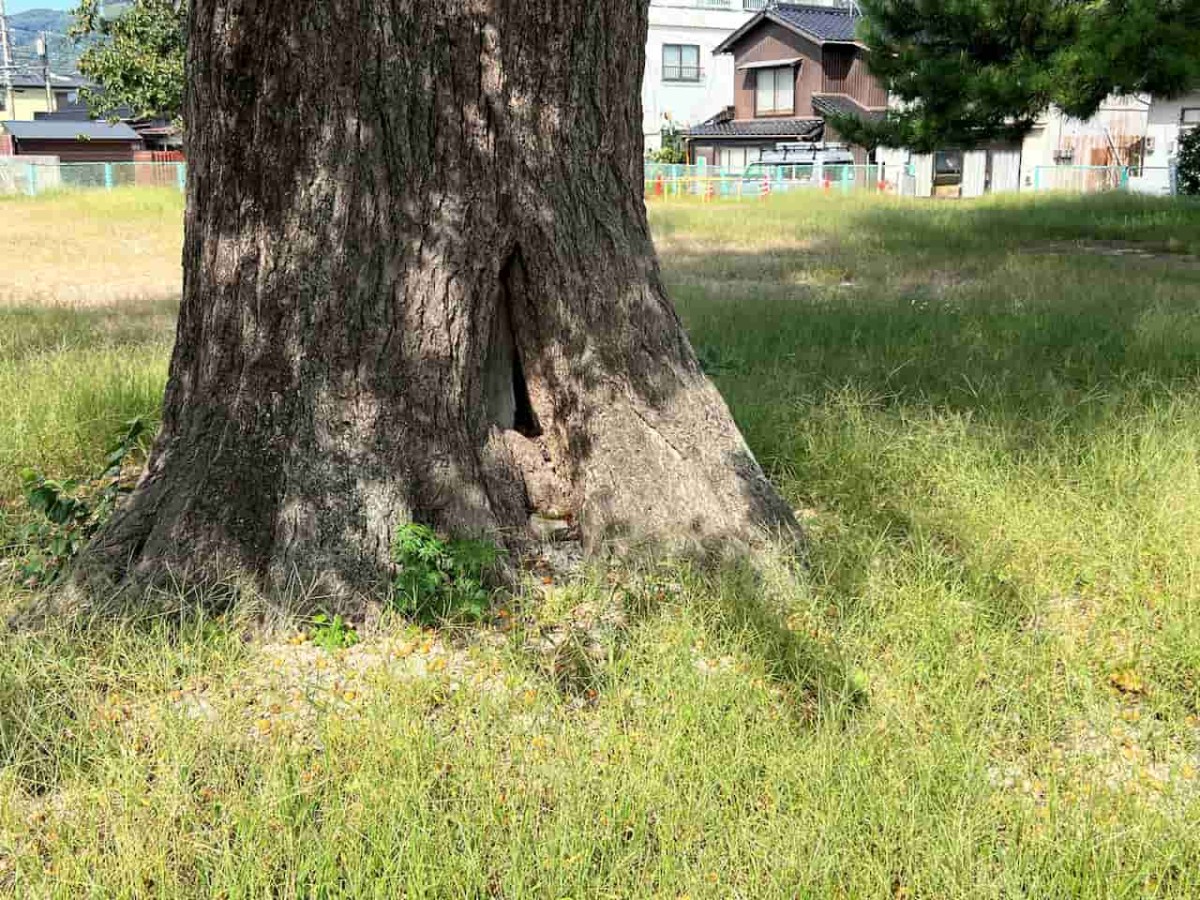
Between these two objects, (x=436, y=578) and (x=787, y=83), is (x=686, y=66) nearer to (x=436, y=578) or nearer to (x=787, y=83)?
(x=787, y=83)

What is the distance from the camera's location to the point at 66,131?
52.3m

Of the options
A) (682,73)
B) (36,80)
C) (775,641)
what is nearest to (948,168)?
(682,73)

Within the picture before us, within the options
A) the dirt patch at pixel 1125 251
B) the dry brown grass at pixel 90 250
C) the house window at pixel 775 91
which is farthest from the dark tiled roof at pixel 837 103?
the dirt patch at pixel 1125 251

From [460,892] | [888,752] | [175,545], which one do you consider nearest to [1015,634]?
[888,752]

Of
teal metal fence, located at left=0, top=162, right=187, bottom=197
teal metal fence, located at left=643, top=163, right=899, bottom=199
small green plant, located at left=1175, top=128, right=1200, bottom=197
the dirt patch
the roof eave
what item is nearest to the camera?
the dirt patch

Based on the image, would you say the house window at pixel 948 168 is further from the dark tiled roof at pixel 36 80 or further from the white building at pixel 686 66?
the dark tiled roof at pixel 36 80

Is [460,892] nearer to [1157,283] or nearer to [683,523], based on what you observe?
[683,523]

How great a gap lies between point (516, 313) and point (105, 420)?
254cm

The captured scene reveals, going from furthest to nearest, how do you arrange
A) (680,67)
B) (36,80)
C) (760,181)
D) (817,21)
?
(36,80)
(680,67)
(817,21)
(760,181)

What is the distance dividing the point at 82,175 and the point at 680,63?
24.3 meters

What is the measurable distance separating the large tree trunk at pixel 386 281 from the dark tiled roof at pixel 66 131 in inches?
2092

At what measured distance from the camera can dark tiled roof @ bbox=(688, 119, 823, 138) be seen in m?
40.4

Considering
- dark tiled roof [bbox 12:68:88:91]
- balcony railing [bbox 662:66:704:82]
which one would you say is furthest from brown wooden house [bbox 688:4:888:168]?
dark tiled roof [bbox 12:68:88:91]

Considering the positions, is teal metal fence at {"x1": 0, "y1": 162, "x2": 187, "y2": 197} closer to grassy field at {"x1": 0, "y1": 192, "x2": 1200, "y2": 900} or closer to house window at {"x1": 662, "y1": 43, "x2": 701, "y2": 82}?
house window at {"x1": 662, "y1": 43, "x2": 701, "y2": 82}
